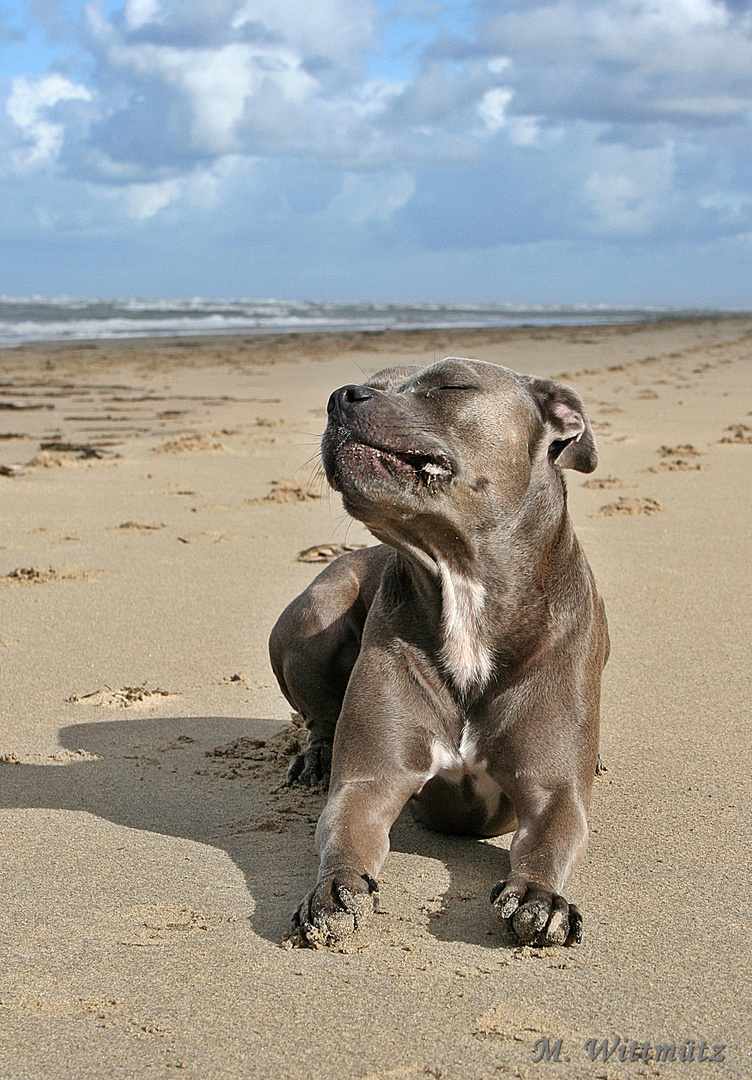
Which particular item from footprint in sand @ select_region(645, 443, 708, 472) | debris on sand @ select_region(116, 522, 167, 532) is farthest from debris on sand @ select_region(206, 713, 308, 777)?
footprint in sand @ select_region(645, 443, 708, 472)

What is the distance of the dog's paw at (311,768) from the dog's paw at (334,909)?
0.99 metres

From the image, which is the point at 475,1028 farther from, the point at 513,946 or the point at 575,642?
the point at 575,642

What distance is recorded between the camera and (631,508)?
7.98 meters

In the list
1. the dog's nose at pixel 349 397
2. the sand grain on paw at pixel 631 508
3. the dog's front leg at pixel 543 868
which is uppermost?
the dog's nose at pixel 349 397

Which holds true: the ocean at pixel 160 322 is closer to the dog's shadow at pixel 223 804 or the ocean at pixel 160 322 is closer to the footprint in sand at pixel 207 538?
the footprint in sand at pixel 207 538

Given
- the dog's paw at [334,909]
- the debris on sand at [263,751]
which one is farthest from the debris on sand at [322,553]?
the dog's paw at [334,909]

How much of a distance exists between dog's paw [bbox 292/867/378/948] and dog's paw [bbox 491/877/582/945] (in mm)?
318

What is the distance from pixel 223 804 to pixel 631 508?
15.9ft

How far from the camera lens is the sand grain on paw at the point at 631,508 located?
312 inches

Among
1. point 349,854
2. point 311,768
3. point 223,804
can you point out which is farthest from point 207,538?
point 349,854

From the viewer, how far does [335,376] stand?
63.9 feet

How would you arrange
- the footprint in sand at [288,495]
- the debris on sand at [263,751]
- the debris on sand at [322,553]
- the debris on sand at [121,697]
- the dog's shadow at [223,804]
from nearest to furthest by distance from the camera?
the dog's shadow at [223,804], the debris on sand at [263,751], the debris on sand at [121,697], the debris on sand at [322,553], the footprint in sand at [288,495]

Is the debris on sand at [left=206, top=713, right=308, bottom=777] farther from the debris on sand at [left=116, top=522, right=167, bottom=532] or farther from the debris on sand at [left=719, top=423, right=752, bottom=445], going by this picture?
the debris on sand at [left=719, top=423, right=752, bottom=445]

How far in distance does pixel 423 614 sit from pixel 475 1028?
1.34 meters
